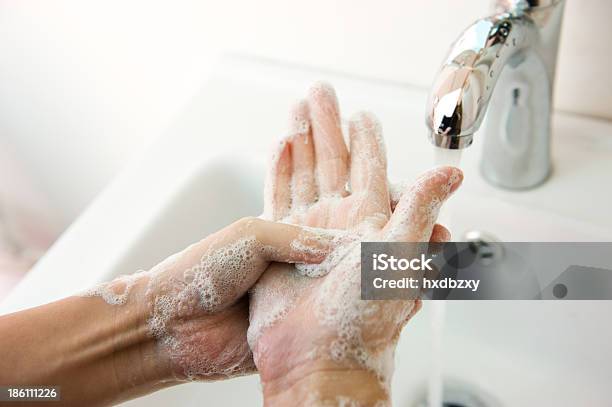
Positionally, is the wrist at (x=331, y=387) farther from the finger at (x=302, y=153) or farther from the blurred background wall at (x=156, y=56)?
the blurred background wall at (x=156, y=56)

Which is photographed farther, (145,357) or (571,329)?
(571,329)

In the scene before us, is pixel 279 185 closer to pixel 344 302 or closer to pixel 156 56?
pixel 344 302

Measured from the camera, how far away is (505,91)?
1.82ft

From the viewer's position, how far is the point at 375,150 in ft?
1.66

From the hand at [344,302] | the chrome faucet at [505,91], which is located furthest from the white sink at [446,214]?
the hand at [344,302]

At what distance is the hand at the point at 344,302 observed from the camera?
0.40 metres

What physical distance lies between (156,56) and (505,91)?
0.44 m

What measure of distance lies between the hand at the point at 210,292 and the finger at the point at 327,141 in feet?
0.30

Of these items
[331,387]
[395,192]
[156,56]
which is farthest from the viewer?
[156,56]

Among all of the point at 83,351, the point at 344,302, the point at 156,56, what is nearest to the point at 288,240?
the point at 344,302

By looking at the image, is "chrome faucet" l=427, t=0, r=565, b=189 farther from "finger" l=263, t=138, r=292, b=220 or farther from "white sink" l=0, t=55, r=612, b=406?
"finger" l=263, t=138, r=292, b=220

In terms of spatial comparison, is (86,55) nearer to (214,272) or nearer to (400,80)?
(400,80)

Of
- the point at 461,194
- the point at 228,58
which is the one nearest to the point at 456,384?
the point at 461,194

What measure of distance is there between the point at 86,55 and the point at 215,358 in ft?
1.69
